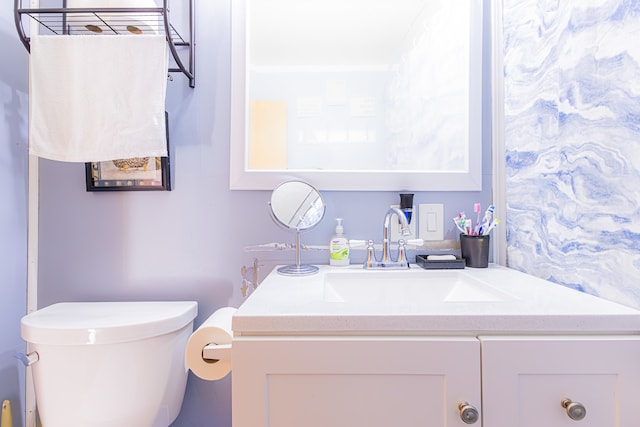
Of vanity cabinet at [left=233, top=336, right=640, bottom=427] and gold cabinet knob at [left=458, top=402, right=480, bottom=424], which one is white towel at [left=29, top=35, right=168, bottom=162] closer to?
vanity cabinet at [left=233, top=336, right=640, bottom=427]

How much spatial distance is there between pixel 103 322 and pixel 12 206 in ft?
1.81

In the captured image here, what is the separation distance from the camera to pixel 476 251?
40.7 inches

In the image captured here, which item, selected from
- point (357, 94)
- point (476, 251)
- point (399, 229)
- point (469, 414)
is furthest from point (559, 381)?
point (357, 94)

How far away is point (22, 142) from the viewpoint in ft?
3.50

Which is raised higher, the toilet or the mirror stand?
the mirror stand

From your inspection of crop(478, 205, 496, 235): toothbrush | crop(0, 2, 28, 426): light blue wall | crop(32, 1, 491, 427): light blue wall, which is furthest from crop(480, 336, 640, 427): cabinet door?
crop(0, 2, 28, 426): light blue wall

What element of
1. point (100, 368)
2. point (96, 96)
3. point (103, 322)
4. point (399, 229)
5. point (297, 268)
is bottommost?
point (100, 368)

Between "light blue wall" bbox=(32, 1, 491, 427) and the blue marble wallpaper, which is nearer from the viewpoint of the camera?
the blue marble wallpaper

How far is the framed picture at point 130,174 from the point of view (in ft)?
3.59

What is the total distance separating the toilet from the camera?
2.69 ft

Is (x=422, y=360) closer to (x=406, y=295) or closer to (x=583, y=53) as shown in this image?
(x=406, y=295)

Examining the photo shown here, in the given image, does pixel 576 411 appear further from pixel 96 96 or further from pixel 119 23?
pixel 119 23

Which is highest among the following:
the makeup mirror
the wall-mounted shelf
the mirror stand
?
the wall-mounted shelf

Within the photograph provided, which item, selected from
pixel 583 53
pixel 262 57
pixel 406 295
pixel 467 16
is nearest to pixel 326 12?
pixel 262 57
